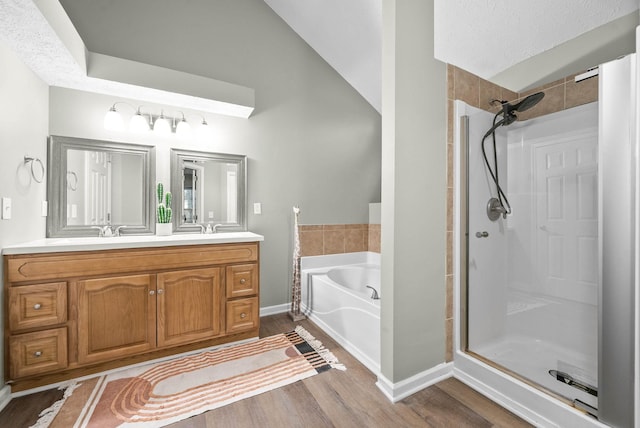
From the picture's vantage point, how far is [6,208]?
153cm

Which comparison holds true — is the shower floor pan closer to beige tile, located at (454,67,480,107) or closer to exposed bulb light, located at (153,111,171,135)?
beige tile, located at (454,67,480,107)

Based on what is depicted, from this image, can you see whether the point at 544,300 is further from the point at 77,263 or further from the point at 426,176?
the point at 77,263

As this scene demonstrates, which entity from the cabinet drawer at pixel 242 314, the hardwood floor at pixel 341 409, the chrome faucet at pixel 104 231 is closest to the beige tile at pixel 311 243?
the cabinet drawer at pixel 242 314

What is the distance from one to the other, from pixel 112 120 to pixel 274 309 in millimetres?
2228

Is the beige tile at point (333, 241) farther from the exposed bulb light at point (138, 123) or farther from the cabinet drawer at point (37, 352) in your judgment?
the cabinet drawer at point (37, 352)

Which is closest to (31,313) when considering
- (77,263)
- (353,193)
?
(77,263)

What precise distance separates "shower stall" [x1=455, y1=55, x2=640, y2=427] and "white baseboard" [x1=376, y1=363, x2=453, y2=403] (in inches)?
4.2

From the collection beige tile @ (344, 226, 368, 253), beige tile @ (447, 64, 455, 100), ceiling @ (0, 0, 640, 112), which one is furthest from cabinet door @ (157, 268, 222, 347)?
beige tile @ (447, 64, 455, 100)

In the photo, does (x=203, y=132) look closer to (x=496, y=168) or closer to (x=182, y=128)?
(x=182, y=128)

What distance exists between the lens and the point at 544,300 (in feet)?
6.75

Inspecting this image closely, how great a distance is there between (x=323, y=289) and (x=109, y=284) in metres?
1.61

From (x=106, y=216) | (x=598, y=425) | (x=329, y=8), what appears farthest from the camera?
(x=329, y=8)

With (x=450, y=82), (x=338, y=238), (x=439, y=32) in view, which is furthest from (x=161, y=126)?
(x=439, y=32)

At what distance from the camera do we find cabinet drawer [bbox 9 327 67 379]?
154 centimetres
